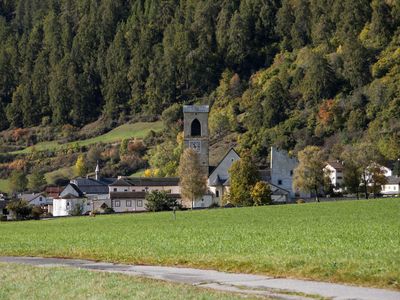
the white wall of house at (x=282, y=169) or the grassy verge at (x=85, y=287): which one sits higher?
the white wall of house at (x=282, y=169)

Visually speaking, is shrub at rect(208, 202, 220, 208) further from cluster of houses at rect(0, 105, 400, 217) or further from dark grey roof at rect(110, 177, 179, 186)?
dark grey roof at rect(110, 177, 179, 186)

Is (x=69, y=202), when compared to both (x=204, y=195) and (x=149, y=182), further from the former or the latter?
(x=204, y=195)

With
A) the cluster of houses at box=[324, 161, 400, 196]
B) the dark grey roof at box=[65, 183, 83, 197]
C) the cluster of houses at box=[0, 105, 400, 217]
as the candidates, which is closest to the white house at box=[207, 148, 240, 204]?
the cluster of houses at box=[0, 105, 400, 217]

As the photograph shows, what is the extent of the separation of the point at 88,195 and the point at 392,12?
9151cm

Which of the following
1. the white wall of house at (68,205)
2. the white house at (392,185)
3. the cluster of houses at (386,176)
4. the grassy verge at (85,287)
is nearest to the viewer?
the grassy verge at (85,287)

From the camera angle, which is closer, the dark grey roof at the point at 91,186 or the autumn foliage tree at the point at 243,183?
the autumn foliage tree at the point at 243,183

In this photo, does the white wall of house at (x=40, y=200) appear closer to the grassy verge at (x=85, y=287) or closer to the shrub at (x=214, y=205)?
the shrub at (x=214, y=205)

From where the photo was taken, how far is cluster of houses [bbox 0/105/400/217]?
12538 centimetres

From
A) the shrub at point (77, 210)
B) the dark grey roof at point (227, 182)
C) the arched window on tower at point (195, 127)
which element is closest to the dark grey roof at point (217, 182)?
the dark grey roof at point (227, 182)

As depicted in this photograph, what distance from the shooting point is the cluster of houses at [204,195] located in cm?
12538

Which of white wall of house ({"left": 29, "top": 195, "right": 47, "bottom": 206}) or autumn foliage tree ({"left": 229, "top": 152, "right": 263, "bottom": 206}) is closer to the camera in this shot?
autumn foliage tree ({"left": 229, "top": 152, "right": 263, "bottom": 206})

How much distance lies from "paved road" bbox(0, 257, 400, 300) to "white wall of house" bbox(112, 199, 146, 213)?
9889cm

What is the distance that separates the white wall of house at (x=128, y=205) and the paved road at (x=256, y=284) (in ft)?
324

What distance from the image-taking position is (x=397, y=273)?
1975 cm
